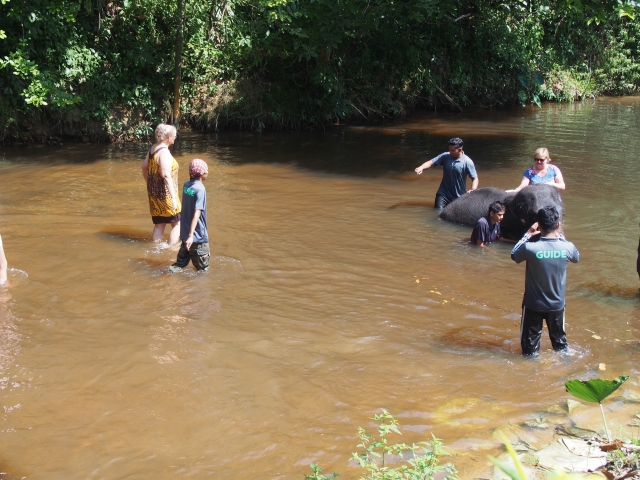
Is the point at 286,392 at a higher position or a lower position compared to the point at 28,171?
lower

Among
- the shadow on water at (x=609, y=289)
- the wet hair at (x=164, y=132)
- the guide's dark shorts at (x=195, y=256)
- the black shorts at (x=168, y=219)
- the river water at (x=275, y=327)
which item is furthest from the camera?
the black shorts at (x=168, y=219)

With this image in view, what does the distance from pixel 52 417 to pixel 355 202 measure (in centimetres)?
737

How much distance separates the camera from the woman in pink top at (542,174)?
30.5 ft

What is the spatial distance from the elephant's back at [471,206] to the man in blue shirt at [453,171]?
18cm

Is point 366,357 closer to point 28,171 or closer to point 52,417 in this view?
point 52,417

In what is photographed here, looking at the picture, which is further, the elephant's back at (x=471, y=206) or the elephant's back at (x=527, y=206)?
the elephant's back at (x=471, y=206)

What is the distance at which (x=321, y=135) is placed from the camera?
18656 mm

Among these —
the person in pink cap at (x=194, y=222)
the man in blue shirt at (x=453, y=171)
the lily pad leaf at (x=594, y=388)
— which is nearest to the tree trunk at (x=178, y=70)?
the man in blue shirt at (x=453, y=171)

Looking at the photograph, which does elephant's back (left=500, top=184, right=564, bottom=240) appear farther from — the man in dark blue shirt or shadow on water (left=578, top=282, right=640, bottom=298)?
shadow on water (left=578, top=282, right=640, bottom=298)

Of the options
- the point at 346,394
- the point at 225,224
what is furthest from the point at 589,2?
the point at 346,394

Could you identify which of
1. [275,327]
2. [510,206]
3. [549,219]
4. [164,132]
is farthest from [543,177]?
[164,132]

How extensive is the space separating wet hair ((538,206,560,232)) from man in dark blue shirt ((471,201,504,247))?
323 cm

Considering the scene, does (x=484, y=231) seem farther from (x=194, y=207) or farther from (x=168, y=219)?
(x=168, y=219)

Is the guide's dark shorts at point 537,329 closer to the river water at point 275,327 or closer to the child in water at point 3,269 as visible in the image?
the river water at point 275,327
